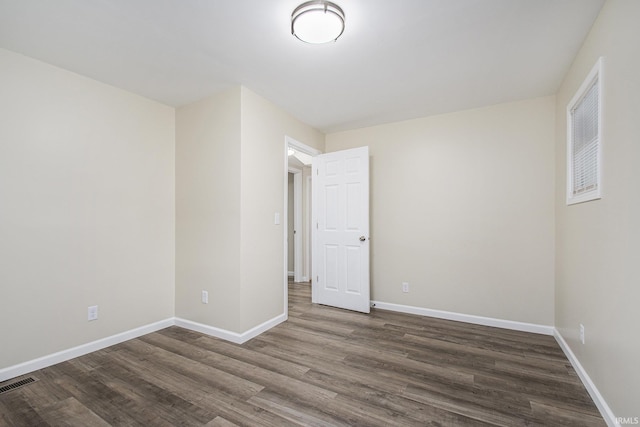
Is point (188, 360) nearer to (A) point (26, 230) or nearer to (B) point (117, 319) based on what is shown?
(B) point (117, 319)

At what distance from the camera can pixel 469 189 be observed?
3.30 metres

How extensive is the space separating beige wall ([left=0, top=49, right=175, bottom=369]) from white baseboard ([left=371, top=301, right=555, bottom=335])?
273 centimetres

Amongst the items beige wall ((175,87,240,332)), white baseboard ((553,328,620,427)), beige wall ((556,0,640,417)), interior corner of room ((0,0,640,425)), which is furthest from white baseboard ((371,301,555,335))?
beige wall ((175,87,240,332))

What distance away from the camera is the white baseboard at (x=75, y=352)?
2119mm

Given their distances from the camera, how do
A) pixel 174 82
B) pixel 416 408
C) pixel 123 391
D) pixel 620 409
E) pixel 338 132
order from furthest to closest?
pixel 338 132 → pixel 174 82 → pixel 123 391 → pixel 416 408 → pixel 620 409

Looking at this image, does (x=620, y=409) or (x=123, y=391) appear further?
(x=123, y=391)

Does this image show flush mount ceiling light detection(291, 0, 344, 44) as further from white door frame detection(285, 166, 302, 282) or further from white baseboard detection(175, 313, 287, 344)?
white door frame detection(285, 166, 302, 282)

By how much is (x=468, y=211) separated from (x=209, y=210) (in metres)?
2.94

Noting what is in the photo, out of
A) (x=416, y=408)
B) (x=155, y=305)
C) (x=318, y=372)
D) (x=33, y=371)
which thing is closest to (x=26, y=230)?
(x=33, y=371)

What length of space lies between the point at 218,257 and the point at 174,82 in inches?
68.9

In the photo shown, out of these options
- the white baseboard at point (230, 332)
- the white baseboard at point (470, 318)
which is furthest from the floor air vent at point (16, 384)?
the white baseboard at point (470, 318)

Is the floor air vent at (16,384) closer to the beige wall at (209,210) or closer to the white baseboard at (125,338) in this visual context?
the white baseboard at (125,338)

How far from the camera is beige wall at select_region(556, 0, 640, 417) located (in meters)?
1.38

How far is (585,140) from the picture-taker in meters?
2.15
